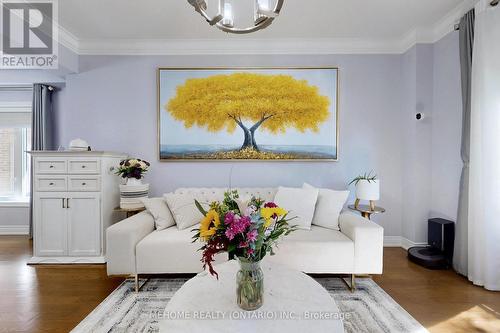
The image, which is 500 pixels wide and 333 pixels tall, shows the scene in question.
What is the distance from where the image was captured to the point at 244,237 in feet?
4.05

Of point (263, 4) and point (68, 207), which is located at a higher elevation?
point (263, 4)

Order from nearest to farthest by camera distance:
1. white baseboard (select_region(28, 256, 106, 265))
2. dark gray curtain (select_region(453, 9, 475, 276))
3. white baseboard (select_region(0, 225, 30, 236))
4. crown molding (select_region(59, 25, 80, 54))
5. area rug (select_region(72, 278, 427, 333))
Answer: area rug (select_region(72, 278, 427, 333)), dark gray curtain (select_region(453, 9, 475, 276)), white baseboard (select_region(28, 256, 106, 265)), crown molding (select_region(59, 25, 80, 54)), white baseboard (select_region(0, 225, 30, 236))

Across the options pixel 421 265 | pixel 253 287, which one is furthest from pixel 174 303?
pixel 421 265

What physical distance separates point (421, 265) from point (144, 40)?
460cm

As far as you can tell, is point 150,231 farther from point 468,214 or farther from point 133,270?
point 468,214

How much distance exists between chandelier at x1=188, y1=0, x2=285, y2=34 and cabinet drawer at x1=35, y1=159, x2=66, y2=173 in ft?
8.74

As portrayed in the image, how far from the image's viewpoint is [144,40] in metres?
3.44

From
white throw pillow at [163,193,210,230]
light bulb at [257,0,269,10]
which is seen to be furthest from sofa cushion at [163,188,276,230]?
light bulb at [257,0,269,10]

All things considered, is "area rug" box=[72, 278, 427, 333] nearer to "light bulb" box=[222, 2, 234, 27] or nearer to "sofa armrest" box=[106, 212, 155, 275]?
"sofa armrest" box=[106, 212, 155, 275]

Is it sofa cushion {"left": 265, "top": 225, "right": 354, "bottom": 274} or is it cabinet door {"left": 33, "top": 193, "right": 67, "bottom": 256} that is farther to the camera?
cabinet door {"left": 33, "top": 193, "right": 67, "bottom": 256}

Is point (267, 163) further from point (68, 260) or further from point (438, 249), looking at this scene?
point (68, 260)

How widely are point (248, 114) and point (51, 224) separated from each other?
111 inches
